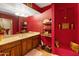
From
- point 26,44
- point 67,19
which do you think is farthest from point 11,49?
point 67,19

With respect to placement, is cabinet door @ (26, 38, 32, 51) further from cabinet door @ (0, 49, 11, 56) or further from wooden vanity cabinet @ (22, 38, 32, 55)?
cabinet door @ (0, 49, 11, 56)

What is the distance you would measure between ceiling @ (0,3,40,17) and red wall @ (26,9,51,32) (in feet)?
0.24

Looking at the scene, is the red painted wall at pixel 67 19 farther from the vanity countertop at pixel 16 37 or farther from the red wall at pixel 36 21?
the vanity countertop at pixel 16 37

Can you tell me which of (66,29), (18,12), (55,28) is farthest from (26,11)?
(66,29)

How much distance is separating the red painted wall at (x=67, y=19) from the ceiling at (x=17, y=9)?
337mm

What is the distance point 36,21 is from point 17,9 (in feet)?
1.13

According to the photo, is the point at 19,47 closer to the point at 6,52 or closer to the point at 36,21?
the point at 6,52

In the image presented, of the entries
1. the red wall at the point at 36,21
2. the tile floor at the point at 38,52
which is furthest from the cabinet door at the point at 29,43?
the red wall at the point at 36,21

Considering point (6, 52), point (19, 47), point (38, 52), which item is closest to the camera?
point (6, 52)

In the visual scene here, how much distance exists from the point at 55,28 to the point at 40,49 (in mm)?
400

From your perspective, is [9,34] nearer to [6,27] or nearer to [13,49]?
[6,27]

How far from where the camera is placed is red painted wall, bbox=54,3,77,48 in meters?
1.81

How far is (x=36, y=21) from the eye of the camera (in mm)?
1917

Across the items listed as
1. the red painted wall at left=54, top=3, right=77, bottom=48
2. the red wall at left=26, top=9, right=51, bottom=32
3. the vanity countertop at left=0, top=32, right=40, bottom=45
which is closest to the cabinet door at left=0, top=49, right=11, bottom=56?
the vanity countertop at left=0, top=32, right=40, bottom=45
